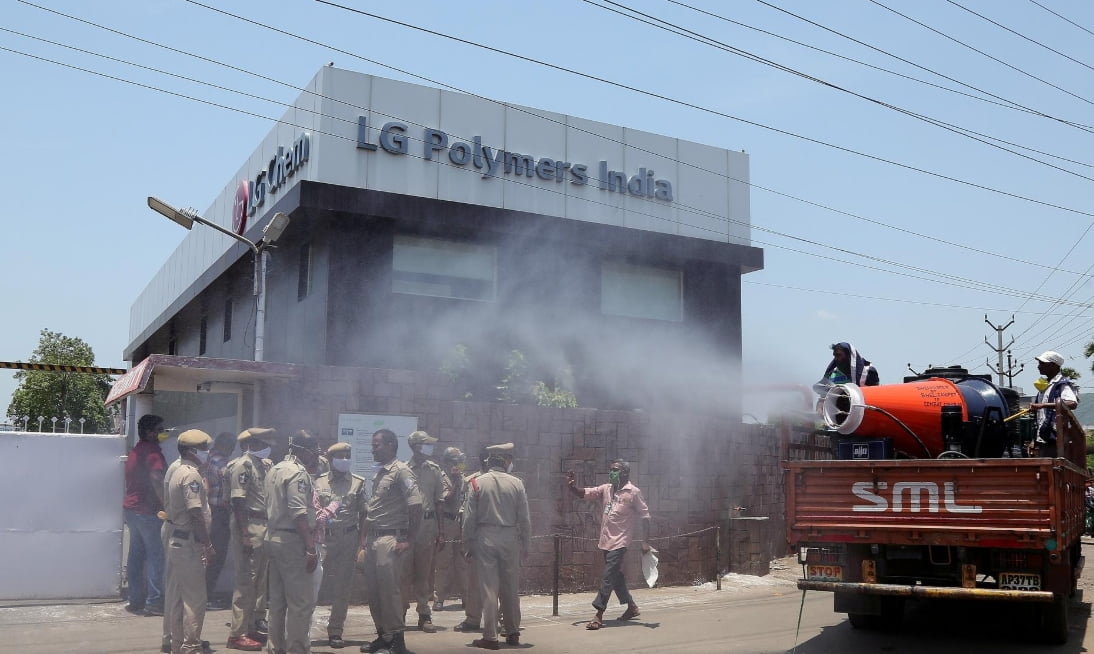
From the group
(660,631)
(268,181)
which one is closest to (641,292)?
(268,181)

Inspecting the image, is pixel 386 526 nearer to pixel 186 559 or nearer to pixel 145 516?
pixel 186 559

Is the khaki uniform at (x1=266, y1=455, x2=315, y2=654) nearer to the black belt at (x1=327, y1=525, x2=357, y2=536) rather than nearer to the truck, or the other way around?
the black belt at (x1=327, y1=525, x2=357, y2=536)

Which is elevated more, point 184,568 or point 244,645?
point 184,568

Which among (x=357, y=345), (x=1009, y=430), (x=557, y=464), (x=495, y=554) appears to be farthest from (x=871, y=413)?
(x=357, y=345)

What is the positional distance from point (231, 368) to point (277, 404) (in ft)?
2.48

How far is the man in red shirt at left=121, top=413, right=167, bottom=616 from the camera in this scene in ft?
32.5

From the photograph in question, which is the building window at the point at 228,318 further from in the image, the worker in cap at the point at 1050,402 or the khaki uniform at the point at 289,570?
the worker in cap at the point at 1050,402

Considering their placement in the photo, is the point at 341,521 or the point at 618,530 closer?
the point at 341,521

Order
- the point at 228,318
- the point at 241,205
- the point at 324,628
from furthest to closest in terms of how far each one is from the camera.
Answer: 1. the point at 228,318
2. the point at 241,205
3. the point at 324,628

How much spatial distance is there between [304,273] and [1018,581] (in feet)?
46.6

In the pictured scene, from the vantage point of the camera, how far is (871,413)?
29.3 ft

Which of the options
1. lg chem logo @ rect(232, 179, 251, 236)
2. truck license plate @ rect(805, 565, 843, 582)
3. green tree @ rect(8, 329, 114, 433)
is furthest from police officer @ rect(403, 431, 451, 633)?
green tree @ rect(8, 329, 114, 433)

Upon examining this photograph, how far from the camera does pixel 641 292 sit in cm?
2064

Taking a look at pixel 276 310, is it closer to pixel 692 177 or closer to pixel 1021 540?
pixel 692 177
